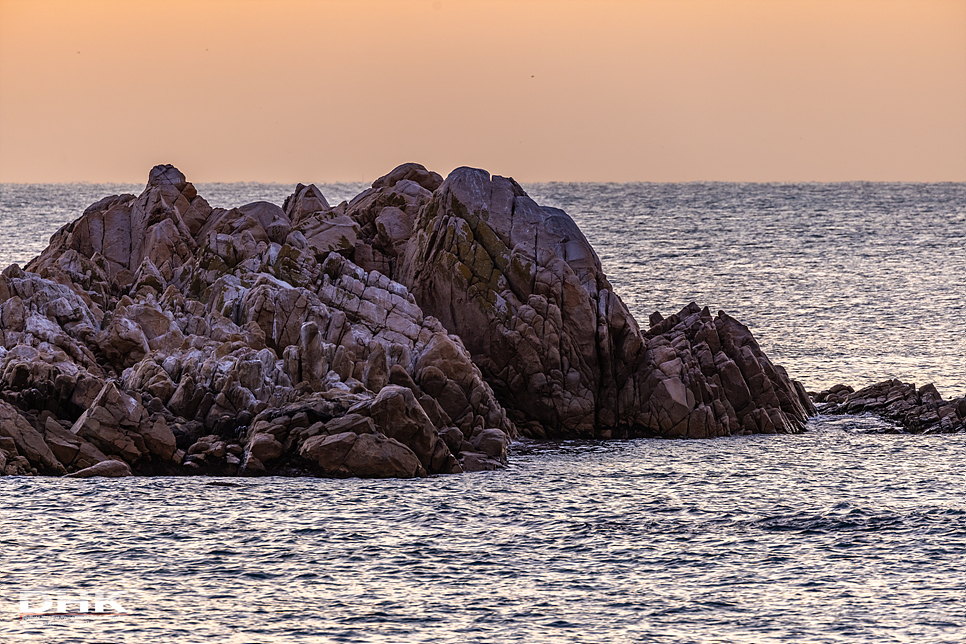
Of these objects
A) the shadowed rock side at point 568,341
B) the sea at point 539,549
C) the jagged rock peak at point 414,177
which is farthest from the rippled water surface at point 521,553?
the jagged rock peak at point 414,177

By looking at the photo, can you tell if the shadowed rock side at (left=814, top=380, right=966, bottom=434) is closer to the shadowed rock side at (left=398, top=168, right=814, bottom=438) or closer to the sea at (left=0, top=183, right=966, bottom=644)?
the sea at (left=0, top=183, right=966, bottom=644)

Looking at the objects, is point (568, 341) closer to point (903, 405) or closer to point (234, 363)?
point (234, 363)

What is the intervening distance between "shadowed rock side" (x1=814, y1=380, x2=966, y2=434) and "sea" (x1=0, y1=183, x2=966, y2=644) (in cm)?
174

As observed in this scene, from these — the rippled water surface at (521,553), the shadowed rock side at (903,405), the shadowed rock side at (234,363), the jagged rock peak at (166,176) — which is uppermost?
the jagged rock peak at (166,176)

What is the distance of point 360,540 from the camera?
1261 inches

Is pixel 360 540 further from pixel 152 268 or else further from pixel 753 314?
pixel 753 314

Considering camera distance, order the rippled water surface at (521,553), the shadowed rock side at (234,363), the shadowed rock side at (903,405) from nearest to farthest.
A: the rippled water surface at (521,553), the shadowed rock side at (234,363), the shadowed rock side at (903,405)

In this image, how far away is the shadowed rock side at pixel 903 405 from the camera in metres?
48.8

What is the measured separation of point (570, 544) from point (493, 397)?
547 inches

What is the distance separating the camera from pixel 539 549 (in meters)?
31.5

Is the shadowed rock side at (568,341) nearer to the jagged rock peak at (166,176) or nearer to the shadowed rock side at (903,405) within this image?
the shadowed rock side at (903,405)

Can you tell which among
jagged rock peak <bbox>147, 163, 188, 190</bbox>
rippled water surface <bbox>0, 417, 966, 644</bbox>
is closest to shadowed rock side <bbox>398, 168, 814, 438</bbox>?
rippled water surface <bbox>0, 417, 966, 644</bbox>

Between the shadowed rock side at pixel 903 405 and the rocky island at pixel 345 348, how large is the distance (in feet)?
8.40

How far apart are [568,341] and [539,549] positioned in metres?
18.8
